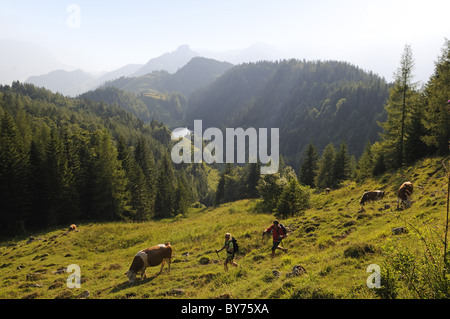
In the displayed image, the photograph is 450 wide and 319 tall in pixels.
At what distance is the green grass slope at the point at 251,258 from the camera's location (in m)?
8.87

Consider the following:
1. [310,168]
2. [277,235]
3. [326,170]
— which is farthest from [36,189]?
[326,170]

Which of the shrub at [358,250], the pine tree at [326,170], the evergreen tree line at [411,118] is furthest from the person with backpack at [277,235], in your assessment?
the pine tree at [326,170]

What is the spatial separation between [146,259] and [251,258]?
6418mm

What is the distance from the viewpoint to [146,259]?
1423 centimetres

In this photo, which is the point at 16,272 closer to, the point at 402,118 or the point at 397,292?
the point at 397,292

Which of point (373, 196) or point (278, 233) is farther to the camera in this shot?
point (373, 196)

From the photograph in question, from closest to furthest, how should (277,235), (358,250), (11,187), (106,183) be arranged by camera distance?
1. (358,250)
2. (277,235)
3. (11,187)
4. (106,183)

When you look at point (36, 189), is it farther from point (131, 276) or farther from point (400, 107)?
point (400, 107)

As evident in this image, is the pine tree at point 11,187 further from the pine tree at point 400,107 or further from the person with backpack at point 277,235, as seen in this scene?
the pine tree at point 400,107

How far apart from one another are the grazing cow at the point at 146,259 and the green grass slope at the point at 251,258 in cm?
62

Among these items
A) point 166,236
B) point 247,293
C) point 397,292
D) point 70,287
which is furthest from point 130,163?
point 397,292

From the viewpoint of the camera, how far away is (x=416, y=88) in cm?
3412

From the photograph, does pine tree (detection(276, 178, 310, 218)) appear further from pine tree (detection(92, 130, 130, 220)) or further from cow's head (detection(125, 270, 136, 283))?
pine tree (detection(92, 130, 130, 220))

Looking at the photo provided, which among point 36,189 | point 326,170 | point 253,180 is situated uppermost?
point 326,170
